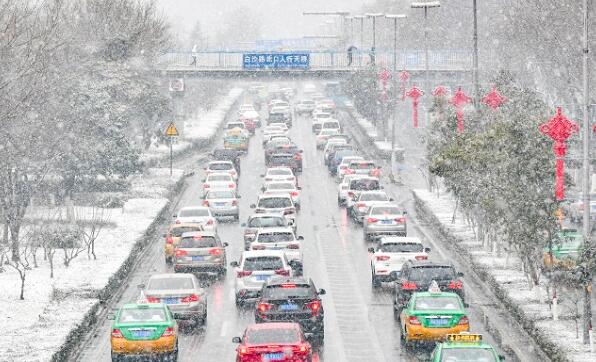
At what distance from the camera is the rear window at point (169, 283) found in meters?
35.9

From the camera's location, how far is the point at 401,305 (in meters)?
36.3

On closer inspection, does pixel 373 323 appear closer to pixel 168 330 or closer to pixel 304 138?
pixel 168 330

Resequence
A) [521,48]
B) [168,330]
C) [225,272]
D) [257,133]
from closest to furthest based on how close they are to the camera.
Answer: [168,330], [225,272], [521,48], [257,133]

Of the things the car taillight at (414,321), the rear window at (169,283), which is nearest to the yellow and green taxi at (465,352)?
the car taillight at (414,321)

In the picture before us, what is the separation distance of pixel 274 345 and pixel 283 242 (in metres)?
17.1

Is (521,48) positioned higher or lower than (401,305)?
higher

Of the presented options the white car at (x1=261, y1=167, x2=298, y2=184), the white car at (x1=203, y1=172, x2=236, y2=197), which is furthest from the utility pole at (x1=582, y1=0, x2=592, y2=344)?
the white car at (x1=261, y1=167, x2=298, y2=184)

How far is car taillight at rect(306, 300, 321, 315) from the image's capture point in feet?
109

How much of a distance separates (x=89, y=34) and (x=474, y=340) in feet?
189

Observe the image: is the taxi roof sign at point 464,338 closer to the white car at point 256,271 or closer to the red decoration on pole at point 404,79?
the white car at point 256,271

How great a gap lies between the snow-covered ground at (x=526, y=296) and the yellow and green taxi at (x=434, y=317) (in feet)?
7.21

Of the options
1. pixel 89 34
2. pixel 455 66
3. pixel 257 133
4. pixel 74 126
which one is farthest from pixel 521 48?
pixel 74 126

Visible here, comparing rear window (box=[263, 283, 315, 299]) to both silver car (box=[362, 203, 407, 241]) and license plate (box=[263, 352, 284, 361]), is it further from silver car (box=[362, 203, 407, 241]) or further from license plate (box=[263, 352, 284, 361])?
silver car (box=[362, 203, 407, 241])

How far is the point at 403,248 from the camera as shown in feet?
139
